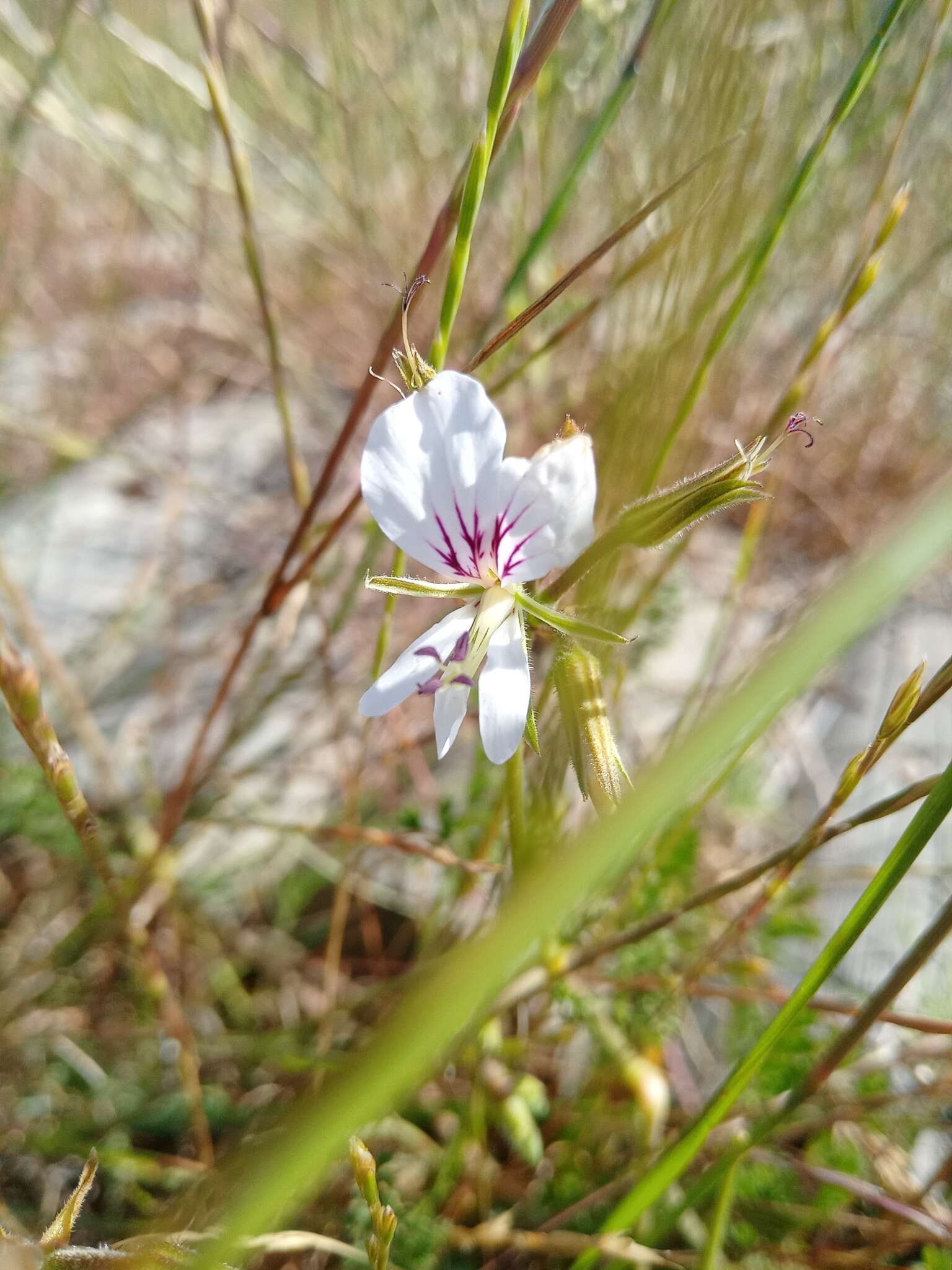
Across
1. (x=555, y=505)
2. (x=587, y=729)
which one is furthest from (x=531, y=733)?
(x=555, y=505)

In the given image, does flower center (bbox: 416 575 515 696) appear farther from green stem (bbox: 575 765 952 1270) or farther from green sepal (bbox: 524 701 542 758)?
green stem (bbox: 575 765 952 1270)

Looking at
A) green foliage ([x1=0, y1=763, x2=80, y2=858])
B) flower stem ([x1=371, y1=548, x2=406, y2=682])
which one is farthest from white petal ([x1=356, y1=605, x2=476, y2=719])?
green foliage ([x1=0, y1=763, x2=80, y2=858])

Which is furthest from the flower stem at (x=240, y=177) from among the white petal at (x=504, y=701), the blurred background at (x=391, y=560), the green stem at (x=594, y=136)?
the white petal at (x=504, y=701)

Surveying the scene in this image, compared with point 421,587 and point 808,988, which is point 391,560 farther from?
point 808,988

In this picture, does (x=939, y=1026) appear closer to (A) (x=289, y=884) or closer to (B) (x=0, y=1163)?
(A) (x=289, y=884)

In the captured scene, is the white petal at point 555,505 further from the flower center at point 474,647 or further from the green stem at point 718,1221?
the green stem at point 718,1221

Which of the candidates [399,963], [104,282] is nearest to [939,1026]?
[399,963]

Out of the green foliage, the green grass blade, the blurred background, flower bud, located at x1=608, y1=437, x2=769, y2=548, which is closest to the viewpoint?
the green grass blade
